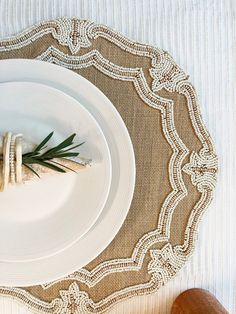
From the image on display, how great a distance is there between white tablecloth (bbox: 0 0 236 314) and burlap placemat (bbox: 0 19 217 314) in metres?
Answer: 0.02

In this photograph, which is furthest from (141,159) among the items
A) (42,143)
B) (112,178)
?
(42,143)

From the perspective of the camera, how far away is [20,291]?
809 millimetres

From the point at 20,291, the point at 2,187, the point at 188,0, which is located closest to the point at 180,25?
the point at 188,0

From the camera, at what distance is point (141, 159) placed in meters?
0.80

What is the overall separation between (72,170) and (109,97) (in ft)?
0.48

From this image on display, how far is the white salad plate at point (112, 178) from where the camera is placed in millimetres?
748

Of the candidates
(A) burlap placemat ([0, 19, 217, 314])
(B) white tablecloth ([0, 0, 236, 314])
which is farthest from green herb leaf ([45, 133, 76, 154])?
(B) white tablecloth ([0, 0, 236, 314])

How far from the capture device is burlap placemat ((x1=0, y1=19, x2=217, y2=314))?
803mm

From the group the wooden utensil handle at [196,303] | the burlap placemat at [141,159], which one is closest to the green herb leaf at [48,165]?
the burlap placemat at [141,159]

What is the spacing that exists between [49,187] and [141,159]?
151 millimetres

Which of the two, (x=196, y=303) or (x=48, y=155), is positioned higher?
(x=48, y=155)

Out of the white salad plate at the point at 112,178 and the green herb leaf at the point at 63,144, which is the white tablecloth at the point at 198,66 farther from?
the green herb leaf at the point at 63,144

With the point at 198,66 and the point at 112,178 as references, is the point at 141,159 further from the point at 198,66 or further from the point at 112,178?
the point at 198,66

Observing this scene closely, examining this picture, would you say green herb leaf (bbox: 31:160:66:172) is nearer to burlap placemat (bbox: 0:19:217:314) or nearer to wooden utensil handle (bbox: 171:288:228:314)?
burlap placemat (bbox: 0:19:217:314)
